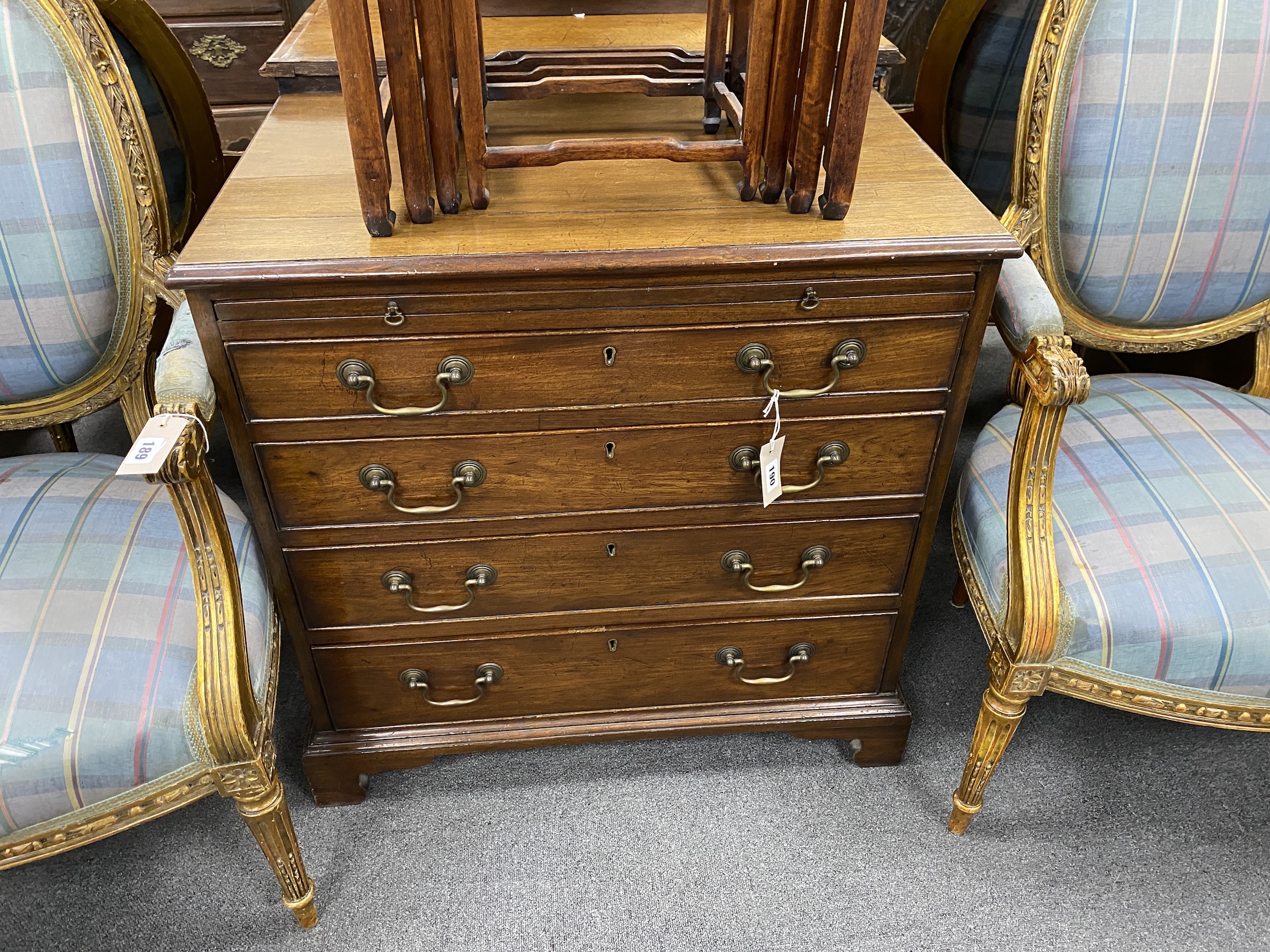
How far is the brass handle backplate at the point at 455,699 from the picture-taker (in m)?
1.39

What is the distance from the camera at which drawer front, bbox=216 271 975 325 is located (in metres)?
1.02

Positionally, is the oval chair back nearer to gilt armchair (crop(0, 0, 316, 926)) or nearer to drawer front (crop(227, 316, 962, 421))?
gilt armchair (crop(0, 0, 316, 926))

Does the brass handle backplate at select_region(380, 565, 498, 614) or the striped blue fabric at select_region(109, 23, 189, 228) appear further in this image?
the striped blue fabric at select_region(109, 23, 189, 228)

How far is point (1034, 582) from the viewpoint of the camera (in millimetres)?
1193

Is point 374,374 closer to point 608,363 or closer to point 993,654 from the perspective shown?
point 608,363

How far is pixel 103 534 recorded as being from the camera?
1205 mm

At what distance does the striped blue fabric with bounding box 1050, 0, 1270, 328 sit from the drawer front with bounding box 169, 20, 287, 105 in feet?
6.41

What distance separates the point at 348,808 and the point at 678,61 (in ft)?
4.22

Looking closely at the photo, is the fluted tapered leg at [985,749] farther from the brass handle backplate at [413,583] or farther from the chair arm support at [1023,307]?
the brass handle backplate at [413,583]

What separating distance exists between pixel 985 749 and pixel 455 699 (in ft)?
2.64

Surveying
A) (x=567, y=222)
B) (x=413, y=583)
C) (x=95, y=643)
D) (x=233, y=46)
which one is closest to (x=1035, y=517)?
(x=567, y=222)

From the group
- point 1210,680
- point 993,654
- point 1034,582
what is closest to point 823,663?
point 993,654

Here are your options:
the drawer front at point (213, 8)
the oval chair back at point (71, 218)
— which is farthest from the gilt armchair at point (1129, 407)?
the drawer front at point (213, 8)

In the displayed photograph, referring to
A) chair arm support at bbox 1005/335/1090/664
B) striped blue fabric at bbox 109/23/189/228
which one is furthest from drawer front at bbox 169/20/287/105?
chair arm support at bbox 1005/335/1090/664
